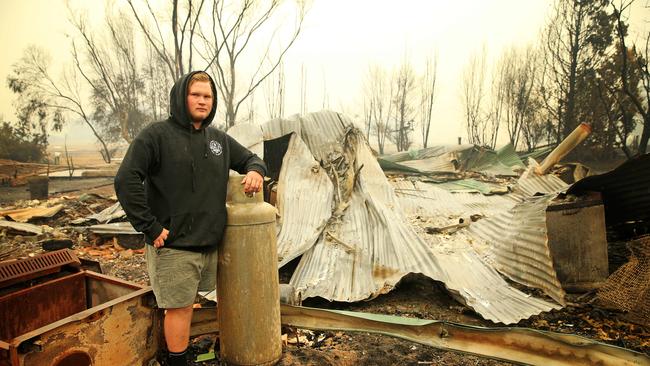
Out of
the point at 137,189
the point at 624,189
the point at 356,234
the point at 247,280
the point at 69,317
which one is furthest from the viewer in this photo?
the point at 356,234

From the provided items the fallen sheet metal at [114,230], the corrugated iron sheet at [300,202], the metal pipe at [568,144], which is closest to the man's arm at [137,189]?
the corrugated iron sheet at [300,202]

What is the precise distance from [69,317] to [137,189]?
70cm

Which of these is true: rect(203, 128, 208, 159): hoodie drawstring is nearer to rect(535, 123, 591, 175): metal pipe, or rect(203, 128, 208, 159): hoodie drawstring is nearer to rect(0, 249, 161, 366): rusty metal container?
rect(0, 249, 161, 366): rusty metal container

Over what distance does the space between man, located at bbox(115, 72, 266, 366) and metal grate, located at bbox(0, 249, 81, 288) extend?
2.91 ft

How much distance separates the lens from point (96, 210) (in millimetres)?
9242

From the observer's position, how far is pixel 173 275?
2219 mm

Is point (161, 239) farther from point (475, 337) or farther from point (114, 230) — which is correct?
point (114, 230)

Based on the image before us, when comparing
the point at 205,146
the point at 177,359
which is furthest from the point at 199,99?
the point at 177,359

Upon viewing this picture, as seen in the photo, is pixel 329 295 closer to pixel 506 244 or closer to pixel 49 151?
pixel 506 244

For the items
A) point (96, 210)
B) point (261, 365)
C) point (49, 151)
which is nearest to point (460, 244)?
point (261, 365)

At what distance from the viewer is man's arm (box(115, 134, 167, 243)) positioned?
203 centimetres

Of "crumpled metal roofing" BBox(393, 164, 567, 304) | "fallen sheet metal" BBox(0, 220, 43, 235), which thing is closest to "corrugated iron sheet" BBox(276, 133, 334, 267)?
"crumpled metal roofing" BBox(393, 164, 567, 304)

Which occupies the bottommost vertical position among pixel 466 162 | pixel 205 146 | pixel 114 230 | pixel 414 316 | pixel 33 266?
pixel 414 316

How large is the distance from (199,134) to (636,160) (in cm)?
A: 394
